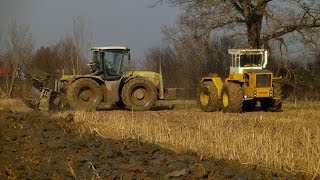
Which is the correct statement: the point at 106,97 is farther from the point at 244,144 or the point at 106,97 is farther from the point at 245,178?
the point at 245,178

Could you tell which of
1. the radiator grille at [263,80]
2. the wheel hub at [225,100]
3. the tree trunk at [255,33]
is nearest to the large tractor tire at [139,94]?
the wheel hub at [225,100]

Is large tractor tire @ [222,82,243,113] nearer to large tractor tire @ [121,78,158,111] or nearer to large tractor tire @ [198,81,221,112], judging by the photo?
large tractor tire @ [198,81,221,112]

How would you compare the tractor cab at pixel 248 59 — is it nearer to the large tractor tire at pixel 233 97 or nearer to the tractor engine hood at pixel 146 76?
the large tractor tire at pixel 233 97

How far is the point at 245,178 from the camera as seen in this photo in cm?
689

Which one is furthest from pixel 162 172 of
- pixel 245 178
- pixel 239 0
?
pixel 239 0

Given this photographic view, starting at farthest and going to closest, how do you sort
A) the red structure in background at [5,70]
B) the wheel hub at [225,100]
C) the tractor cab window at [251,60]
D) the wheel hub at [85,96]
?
the red structure in background at [5,70] → the wheel hub at [85,96] → the tractor cab window at [251,60] → the wheel hub at [225,100]

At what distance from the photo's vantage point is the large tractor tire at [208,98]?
20.4 metres

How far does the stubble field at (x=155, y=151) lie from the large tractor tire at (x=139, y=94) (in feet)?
16.6

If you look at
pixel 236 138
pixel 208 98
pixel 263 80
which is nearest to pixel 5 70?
pixel 208 98

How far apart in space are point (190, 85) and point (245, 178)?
31.7 meters

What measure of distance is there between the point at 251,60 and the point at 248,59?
0.12 m

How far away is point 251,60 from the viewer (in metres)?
20.0

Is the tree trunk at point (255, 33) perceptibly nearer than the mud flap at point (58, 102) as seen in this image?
No

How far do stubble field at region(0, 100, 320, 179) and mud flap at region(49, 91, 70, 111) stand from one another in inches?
200
